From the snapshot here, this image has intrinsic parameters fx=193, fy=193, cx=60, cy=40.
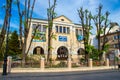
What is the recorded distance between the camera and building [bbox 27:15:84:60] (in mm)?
46719

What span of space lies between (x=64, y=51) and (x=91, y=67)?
17591 mm

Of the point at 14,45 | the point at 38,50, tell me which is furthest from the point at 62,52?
the point at 14,45

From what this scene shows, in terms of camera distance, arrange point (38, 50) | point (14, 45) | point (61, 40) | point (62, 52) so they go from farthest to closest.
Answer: point (62, 52) → point (61, 40) → point (38, 50) → point (14, 45)

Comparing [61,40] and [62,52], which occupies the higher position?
[61,40]

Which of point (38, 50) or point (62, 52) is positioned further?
point (62, 52)

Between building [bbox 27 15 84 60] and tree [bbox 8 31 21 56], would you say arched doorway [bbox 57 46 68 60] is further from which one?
tree [bbox 8 31 21 56]

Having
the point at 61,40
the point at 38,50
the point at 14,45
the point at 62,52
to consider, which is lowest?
the point at 62,52

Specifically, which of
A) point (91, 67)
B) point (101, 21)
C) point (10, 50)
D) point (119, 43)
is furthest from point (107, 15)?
point (10, 50)

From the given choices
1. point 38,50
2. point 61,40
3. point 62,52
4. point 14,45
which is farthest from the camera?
point 62,52

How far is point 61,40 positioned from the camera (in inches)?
1954

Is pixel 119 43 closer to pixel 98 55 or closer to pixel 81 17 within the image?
pixel 98 55

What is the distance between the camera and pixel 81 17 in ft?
133

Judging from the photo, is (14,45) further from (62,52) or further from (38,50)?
(62,52)

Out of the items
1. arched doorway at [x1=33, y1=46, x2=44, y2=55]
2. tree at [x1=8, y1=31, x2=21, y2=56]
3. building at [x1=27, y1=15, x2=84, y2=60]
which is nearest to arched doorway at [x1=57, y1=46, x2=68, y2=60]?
building at [x1=27, y1=15, x2=84, y2=60]
